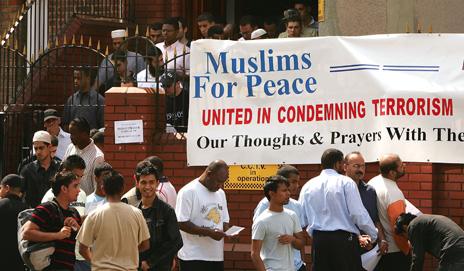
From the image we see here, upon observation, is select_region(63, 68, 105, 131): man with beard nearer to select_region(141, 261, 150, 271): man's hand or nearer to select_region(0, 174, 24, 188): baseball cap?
select_region(0, 174, 24, 188): baseball cap

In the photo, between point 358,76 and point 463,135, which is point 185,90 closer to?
point 358,76

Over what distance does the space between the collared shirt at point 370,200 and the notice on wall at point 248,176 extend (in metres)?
1.81

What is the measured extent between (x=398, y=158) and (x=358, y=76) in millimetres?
1538

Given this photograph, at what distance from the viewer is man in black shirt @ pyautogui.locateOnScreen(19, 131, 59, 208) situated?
47.3ft

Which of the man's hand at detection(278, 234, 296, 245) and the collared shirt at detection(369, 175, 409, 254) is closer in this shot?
the man's hand at detection(278, 234, 296, 245)

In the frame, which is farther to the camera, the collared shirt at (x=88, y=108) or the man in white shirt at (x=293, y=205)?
the collared shirt at (x=88, y=108)

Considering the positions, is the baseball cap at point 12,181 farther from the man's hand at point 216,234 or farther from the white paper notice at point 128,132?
the man's hand at point 216,234

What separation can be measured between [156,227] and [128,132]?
3.24 meters

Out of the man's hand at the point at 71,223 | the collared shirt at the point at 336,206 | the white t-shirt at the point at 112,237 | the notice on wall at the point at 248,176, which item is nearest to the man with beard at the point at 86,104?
the notice on wall at the point at 248,176

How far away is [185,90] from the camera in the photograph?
15.1 m

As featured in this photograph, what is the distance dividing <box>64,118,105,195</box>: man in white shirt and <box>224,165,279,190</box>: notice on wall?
150cm

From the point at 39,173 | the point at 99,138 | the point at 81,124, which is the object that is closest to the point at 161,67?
the point at 99,138

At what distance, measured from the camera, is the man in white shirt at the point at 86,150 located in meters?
14.3

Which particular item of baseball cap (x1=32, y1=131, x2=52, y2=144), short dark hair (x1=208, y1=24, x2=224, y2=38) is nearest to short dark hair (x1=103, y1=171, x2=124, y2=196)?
baseball cap (x1=32, y1=131, x2=52, y2=144)
